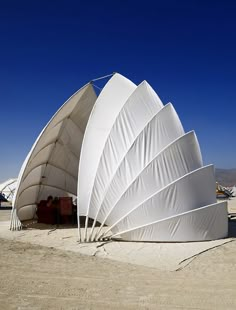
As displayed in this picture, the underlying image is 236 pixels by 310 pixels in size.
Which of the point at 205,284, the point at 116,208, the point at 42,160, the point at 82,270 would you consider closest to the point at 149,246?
the point at 116,208

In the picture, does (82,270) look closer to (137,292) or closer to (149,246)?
(137,292)

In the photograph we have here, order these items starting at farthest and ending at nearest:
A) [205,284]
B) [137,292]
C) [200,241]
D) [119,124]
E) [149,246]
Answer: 1. [119,124]
2. [200,241]
3. [149,246]
4. [205,284]
5. [137,292]

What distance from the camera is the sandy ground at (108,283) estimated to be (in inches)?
242

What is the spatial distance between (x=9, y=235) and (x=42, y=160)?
7.16 metres

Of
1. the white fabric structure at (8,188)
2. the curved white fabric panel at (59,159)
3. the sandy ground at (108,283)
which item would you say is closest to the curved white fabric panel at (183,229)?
the sandy ground at (108,283)

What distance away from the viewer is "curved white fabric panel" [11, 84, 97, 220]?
19.5m

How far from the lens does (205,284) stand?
7.53 metres

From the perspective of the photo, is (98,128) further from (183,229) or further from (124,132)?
(183,229)

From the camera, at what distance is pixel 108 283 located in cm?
755

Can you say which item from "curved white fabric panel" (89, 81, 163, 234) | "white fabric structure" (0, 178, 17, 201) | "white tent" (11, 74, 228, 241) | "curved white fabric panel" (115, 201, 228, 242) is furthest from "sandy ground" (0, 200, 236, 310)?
"white fabric structure" (0, 178, 17, 201)

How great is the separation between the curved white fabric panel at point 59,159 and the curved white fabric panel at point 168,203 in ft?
23.7

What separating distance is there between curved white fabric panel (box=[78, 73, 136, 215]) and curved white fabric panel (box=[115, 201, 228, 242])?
2538mm

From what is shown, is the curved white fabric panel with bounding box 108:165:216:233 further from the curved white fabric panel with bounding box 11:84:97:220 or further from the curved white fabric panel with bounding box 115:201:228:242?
the curved white fabric panel with bounding box 11:84:97:220

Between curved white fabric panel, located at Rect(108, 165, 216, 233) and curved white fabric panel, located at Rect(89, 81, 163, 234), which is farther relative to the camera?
curved white fabric panel, located at Rect(89, 81, 163, 234)
